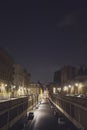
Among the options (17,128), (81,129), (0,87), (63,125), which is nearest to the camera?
(81,129)

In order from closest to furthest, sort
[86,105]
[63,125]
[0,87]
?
[86,105] → [63,125] → [0,87]

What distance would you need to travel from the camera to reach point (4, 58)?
102125mm

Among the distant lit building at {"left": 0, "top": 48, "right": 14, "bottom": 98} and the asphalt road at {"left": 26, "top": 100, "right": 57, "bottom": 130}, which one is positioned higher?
the distant lit building at {"left": 0, "top": 48, "right": 14, "bottom": 98}

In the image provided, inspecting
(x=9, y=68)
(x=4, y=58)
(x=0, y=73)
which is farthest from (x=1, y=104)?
(x=9, y=68)

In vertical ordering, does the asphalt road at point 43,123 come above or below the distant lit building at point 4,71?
below

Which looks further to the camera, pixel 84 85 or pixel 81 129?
pixel 84 85

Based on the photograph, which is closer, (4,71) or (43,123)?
(43,123)

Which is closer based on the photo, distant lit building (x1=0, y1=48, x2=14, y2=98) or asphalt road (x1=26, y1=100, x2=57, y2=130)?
asphalt road (x1=26, y1=100, x2=57, y2=130)

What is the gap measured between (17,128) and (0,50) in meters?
45.0

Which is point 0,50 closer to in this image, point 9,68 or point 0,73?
point 0,73

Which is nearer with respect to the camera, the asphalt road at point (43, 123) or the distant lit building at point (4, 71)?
the asphalt road at point (43, 123)

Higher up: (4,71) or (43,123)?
(4,71)

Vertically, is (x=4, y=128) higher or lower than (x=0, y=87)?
lower

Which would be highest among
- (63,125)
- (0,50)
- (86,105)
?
(0,50)
